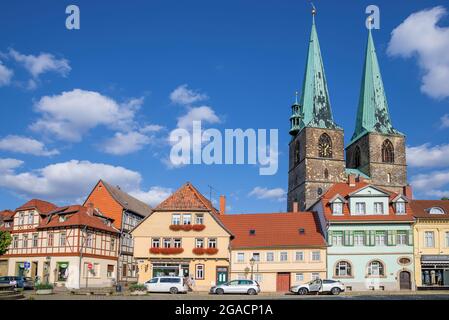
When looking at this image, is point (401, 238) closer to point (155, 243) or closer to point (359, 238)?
point (359, 238)

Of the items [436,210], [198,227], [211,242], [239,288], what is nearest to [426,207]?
[436,210]

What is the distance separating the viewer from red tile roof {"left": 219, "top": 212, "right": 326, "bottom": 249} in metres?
45.2

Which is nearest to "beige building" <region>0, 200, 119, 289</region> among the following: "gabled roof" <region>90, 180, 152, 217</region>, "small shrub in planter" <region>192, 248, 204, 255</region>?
"gabled roof" <region>90, 180, 152, 217</region>

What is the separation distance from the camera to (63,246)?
48875 millimetres

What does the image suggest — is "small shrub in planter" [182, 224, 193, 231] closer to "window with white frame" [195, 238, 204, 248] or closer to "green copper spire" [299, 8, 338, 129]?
"window with white frame" [195, 238, 204, 248]

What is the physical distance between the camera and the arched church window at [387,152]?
8806cm

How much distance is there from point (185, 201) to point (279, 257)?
9.62 m

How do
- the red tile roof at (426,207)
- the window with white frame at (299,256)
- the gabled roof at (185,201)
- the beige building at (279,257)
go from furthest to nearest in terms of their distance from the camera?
the gabled roof at (185,201) → the red tile roof at (426,207) → the window with white frame at (299,256) → the beige building at (279,257)

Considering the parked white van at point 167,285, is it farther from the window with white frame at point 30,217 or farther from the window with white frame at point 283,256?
the window with white frame at point 30,217

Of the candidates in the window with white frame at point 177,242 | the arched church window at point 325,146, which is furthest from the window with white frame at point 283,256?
the arched church window at point 325,146

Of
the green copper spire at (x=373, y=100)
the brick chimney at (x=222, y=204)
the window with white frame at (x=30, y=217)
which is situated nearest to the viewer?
the brick chimney at (x=222, y=204)

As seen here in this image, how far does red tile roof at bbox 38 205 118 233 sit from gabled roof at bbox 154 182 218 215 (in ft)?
26.3

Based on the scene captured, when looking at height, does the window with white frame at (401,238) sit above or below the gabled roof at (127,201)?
below
